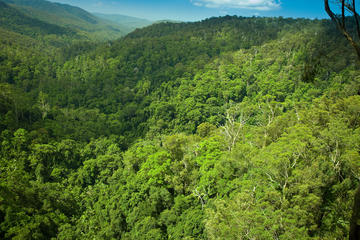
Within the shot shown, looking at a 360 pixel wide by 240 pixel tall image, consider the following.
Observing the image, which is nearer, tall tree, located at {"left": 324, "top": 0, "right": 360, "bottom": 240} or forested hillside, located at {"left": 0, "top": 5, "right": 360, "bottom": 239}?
tall tree, located at {"left": 324, "top": 0, "right": 360, "bottom": 240}

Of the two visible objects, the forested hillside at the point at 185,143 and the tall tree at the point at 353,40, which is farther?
the forested hillside at the point at 185,143

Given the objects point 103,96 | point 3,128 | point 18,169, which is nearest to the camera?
point 18,169

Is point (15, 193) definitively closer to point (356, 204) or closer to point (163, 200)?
point (163, 200)

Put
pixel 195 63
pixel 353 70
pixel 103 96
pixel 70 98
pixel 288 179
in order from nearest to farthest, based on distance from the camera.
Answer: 1. pixel 288 179
2. pixel 353 70
3. pixel 70 98
4. pixel 103 96
5. pixel 195 63

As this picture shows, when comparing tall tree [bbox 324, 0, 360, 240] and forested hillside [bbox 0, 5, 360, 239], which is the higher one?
tall tree [bbox 324, 0, 360, 240]

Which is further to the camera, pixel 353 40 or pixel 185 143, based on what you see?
pixel 185 143

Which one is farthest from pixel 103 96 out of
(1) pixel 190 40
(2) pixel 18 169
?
(1) pixel 190 40

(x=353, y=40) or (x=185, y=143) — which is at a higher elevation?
(x=353, y=40)

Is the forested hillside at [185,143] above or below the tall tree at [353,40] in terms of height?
below
